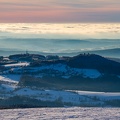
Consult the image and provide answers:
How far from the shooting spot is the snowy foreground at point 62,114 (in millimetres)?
21094

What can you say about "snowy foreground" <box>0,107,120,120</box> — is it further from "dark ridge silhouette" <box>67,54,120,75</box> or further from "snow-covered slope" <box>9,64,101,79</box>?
"dark ridge silhouette" <box>67,54,120,75</box>

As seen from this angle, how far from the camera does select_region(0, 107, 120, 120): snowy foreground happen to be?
21.1 m

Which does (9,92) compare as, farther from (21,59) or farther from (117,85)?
(21,59)

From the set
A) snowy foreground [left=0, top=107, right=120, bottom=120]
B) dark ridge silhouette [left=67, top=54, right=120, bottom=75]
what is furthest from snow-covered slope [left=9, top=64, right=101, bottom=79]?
snowy foreground [left=0, top=107, right=120, bottom=120]

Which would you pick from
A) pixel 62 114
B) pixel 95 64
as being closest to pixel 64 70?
pixel 95 64

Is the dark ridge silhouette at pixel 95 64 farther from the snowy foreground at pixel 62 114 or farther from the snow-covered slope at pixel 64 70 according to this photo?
the snowy foreground at pixel 62 114

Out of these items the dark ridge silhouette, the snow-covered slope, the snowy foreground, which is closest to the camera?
the snowy foreground

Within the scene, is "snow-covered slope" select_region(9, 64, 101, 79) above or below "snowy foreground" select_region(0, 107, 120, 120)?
above

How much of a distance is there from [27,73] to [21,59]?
18540 millimetres

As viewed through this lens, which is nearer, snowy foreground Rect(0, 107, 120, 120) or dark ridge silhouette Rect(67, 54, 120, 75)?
snowy foreground Rect(0, 107, 120, 120)

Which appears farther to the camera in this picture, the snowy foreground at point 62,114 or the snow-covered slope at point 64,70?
the snow-covered slope at point 64,70

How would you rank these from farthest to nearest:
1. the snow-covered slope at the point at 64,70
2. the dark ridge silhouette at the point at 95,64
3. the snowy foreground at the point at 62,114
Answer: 1. the dark ridge silhouette at the point at 95,64
2. the snow-covered slope at the point at 64,70
3. the snowy foreground at the point at 62,114

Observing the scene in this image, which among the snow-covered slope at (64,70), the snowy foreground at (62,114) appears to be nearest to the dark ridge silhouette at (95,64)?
the snow-covered slope at (64,70)

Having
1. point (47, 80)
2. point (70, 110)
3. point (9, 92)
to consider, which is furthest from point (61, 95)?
point (70, 110)
